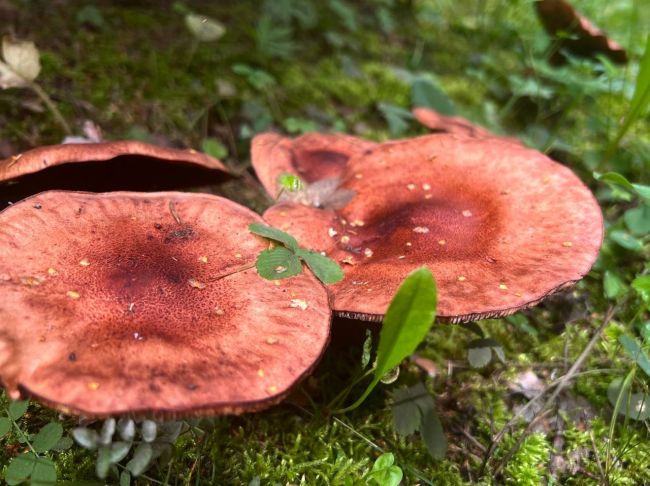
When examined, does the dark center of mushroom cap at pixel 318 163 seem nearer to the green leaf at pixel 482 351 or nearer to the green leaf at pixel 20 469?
the green leaf at pixel 482 351

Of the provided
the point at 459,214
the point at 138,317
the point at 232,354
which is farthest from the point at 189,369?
the point at 459,214

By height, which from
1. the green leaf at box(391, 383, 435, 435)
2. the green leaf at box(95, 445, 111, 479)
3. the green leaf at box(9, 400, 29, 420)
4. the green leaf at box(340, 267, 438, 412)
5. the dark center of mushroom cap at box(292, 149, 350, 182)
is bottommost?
the green leaf at box(391, 383, 435, 435)

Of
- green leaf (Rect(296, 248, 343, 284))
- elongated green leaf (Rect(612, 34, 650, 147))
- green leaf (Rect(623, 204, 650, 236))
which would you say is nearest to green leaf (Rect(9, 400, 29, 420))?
green leaf (Rect(296, 248, 343, 284))

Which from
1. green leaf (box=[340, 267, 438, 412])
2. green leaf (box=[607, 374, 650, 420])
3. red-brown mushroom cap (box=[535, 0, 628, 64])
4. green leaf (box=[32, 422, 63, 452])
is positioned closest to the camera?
green leaf (box=[340, 267, 438, 412])

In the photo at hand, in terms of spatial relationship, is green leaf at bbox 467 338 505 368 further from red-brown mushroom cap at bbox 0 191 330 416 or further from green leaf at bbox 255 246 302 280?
green leaf at bbox 255 246 302 280

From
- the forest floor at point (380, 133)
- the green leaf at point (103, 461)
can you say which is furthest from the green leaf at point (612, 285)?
the green leaf at point (103, 461)
